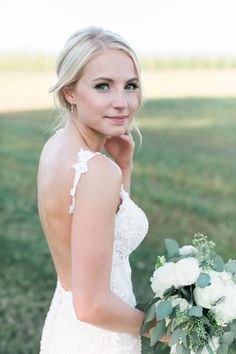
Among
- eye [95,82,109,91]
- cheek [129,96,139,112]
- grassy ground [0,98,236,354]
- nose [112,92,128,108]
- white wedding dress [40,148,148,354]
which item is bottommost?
grassy ground [0,98,236,354]

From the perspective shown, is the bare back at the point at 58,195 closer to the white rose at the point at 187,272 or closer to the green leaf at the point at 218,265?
the white rose at the point at 187,272

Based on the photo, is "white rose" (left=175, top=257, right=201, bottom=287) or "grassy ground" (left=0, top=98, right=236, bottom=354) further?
"grassy ground" (left=0, top=98, right=236, bottom=354)

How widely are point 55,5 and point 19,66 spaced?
49.6 inches

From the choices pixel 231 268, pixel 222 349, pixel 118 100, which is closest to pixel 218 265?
pixel 231 268

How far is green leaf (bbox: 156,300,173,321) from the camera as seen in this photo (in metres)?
2.25

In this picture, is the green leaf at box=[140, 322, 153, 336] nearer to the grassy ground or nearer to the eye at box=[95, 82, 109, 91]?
the eye at box=[95, 82, 109, 91]

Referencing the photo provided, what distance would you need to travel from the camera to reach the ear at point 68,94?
2372 millimetres

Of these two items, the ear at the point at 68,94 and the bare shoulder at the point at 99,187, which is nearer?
the bare shoulder at the point at 99,187

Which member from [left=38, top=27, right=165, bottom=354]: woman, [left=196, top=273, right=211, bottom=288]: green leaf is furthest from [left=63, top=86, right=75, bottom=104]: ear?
[left=196, top=273, right=211, bottom=288]: green leaf

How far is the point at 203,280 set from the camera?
230 centimetres

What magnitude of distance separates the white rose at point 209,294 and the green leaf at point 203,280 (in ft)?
0.05

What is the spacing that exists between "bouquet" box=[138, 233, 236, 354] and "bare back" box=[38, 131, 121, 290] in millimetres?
297

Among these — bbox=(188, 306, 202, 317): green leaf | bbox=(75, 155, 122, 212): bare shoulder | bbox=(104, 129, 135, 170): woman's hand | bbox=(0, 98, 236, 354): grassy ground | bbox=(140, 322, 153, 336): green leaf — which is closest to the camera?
bbox=(75, 155, 122, 212): bare shoulder

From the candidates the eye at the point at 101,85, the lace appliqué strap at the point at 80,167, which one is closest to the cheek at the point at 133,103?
the eye at the point at 101,85
